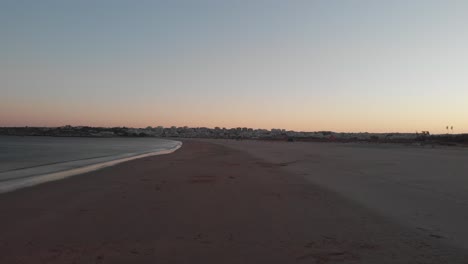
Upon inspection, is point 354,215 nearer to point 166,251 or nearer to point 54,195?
point 166,251

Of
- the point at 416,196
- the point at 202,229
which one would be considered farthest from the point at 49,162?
the point at 416,196

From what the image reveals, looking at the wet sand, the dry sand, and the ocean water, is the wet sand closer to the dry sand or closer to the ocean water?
the dry sand

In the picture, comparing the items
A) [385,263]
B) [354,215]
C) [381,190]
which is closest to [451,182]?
[381,190]

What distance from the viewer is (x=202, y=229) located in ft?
25.4

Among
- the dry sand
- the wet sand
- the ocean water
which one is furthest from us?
the ocean water

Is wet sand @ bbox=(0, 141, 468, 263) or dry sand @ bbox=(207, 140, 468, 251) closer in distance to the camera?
wet sand @ bbox=(0, 141, 468, 263)

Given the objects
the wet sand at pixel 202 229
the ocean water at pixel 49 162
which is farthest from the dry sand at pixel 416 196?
the ocean water at pixel 49 162

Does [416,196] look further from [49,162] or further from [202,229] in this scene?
[49,162]

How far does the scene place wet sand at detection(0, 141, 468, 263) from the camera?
6.05m

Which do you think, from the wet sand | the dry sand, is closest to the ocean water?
the wet sand

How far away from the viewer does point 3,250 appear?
20.4 ft

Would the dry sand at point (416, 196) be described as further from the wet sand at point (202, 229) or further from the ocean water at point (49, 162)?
the ocean water at point (49, 162)

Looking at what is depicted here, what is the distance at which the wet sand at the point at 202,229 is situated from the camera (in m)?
6.05

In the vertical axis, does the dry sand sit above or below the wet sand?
above
